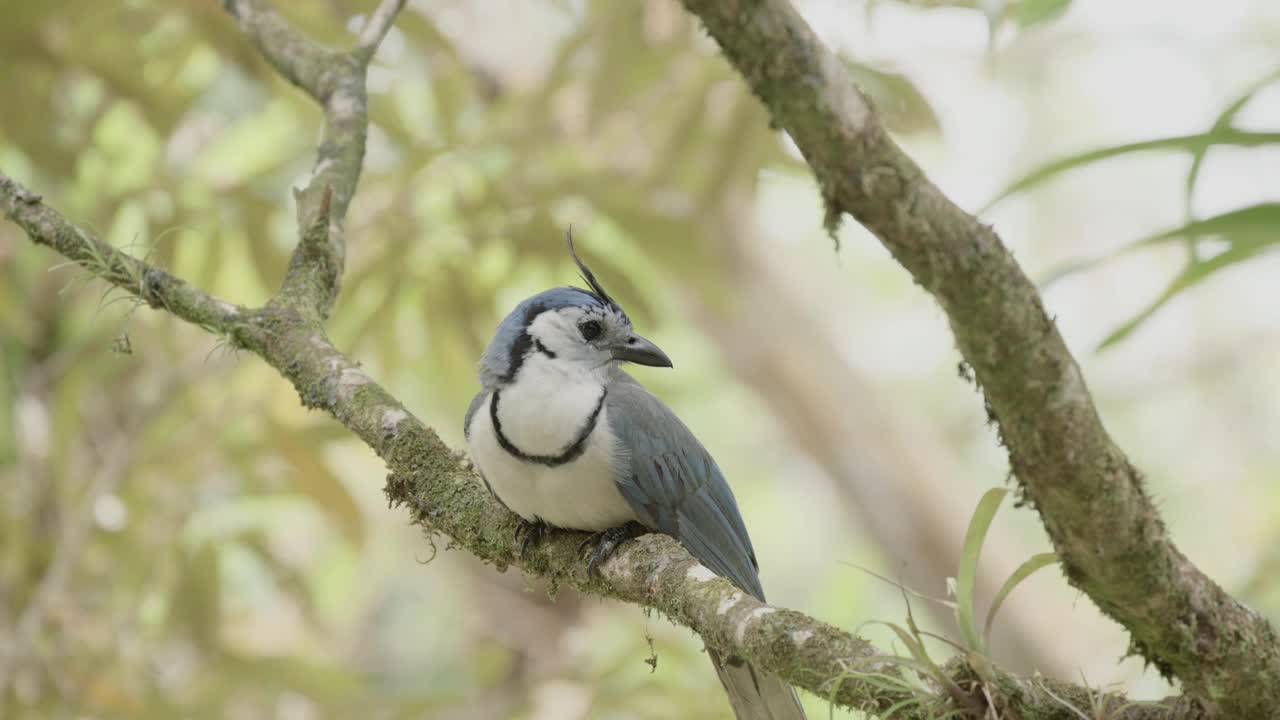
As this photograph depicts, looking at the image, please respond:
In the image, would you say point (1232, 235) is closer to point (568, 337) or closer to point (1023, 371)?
Answer: point (1023, 371)

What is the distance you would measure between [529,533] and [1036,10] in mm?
1492

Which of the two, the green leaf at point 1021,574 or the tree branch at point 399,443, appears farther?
the tree branch at point 399,443

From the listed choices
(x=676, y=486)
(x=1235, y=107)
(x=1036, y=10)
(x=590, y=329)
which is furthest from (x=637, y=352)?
(x=1235, y=107)

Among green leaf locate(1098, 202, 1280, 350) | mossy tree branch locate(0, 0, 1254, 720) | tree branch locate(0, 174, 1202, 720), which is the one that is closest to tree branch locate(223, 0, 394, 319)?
mossy tree branch locate(0, 0, 1254, 720)

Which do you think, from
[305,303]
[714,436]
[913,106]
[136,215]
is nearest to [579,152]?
[136,215]

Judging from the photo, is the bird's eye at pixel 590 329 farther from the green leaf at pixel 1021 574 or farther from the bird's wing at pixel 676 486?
the green leaf at pixel 1021 574

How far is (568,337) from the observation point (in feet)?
10.2

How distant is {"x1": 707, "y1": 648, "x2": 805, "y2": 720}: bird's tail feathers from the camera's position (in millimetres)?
2656

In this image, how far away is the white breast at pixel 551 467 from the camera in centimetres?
261

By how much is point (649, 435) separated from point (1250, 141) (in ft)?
5.28

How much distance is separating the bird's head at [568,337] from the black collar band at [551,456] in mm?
169

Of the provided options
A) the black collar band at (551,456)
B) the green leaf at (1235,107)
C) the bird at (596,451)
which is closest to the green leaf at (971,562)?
the green leaf at (1235,107)

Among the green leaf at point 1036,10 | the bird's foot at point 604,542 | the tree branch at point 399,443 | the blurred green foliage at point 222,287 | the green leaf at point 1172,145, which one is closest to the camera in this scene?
the green leaf at point 1172,145

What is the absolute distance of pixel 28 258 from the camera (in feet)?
14.6
